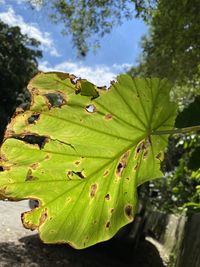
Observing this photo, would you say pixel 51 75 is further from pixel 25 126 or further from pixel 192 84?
pixel 192 84

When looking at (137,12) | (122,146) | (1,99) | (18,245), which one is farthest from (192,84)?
(1,99)

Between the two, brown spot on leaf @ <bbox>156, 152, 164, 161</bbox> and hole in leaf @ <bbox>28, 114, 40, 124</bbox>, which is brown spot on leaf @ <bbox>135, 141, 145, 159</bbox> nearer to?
brown spot on leaf @ <bbox>156, 152, 164, 161</bbox>

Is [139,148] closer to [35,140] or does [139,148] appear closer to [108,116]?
[108,116]

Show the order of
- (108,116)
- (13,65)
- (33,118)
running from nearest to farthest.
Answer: (33,118) → (108,116) → (13,65)

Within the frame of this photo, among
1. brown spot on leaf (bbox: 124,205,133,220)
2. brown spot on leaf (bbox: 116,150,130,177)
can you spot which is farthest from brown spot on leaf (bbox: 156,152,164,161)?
brown spot on leaf (bbox: 124,205,133,220)

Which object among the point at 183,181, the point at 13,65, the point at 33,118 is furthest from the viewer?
the point at 13,65

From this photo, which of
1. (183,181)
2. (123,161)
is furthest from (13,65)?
(123,161)
